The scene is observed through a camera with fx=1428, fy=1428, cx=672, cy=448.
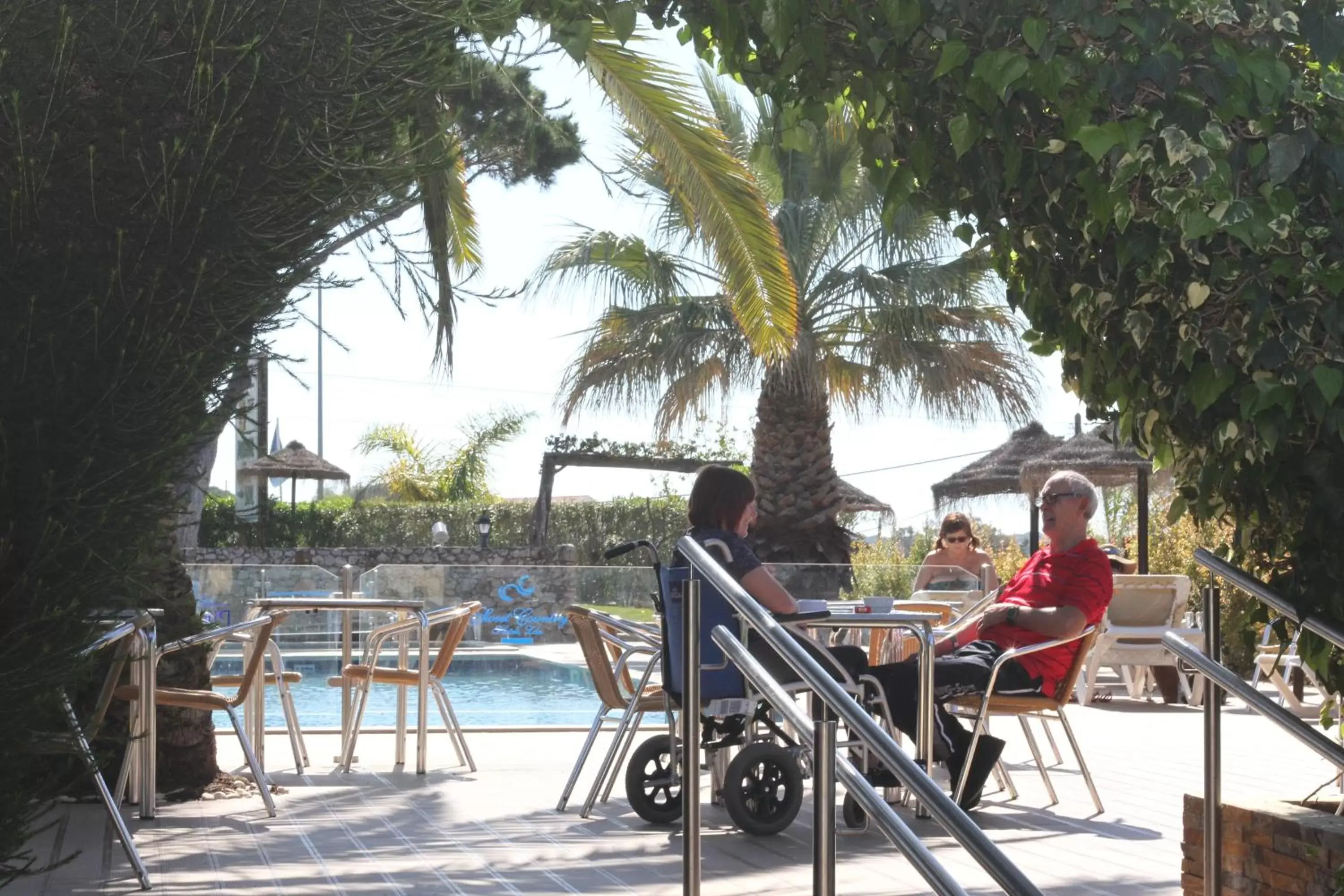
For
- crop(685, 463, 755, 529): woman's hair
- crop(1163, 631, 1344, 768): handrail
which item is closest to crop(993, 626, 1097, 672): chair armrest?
crop(685, 463, 755, 529): woman's hair

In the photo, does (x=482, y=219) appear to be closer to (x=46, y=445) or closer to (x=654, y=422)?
(x=654, y=422)

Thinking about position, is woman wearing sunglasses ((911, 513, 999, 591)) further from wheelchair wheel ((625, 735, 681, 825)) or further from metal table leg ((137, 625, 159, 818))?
metal table leg ((137, 625, 159, 818))

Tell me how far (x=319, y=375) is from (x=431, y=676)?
3869 cm

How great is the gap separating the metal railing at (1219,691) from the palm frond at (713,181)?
4422 mm

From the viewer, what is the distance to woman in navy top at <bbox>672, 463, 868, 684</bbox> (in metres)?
5.23

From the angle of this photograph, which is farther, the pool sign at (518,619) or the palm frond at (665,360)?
the palm frond at (665,360)

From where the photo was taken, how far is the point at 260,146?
132 inches

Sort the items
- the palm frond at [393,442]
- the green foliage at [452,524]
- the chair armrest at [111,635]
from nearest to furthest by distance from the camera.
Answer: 1. the chair armrest at [111,635]
2. the green foliage at [452,524]
3. the palm frond at [393,442]

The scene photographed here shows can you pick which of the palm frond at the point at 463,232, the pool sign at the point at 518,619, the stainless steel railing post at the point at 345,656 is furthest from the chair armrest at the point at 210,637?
the pool sign at the point at 518,619

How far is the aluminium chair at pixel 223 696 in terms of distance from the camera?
5.38 m

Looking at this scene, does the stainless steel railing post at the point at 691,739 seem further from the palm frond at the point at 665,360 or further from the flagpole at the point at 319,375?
the palm frond at the point at 665,360

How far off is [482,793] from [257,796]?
0.97m

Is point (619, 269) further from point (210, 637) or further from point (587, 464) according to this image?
point (210, 637)

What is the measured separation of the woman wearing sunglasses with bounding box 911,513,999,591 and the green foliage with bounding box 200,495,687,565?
12.2m
